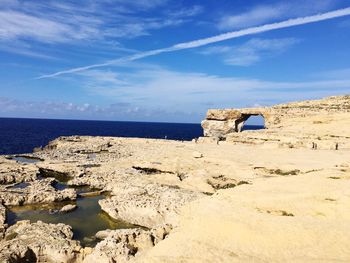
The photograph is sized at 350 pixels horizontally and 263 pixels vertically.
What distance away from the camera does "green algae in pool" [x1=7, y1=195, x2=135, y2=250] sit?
23147mm

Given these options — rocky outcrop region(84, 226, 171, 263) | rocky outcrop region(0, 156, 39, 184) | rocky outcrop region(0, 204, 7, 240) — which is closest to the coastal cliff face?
rocky outcrop region(0, 156, 39, 184)

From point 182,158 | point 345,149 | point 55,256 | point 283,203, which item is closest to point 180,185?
point 182,158

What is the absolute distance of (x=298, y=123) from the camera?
2066 inches

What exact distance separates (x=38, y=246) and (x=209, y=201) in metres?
10.0

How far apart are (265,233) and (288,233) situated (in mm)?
1062

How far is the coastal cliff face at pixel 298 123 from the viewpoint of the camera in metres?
43.9

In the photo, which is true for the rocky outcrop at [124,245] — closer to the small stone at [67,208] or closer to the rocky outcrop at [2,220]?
the rocky outcrop at [2,220]

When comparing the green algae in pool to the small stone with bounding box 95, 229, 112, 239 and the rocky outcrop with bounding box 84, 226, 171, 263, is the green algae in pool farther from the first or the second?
the rocky outcrop with bounding box 84, 226, 171, 263

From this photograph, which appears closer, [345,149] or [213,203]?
[213,203]

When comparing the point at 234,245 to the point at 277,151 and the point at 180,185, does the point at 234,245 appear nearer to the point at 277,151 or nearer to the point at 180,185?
the point at 180,185

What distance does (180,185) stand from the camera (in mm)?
31172

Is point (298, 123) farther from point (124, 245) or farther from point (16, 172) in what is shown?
point (124, 245)

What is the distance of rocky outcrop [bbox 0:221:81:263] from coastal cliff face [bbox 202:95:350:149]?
31.8 metres

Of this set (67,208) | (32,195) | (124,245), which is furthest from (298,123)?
(124,245)
